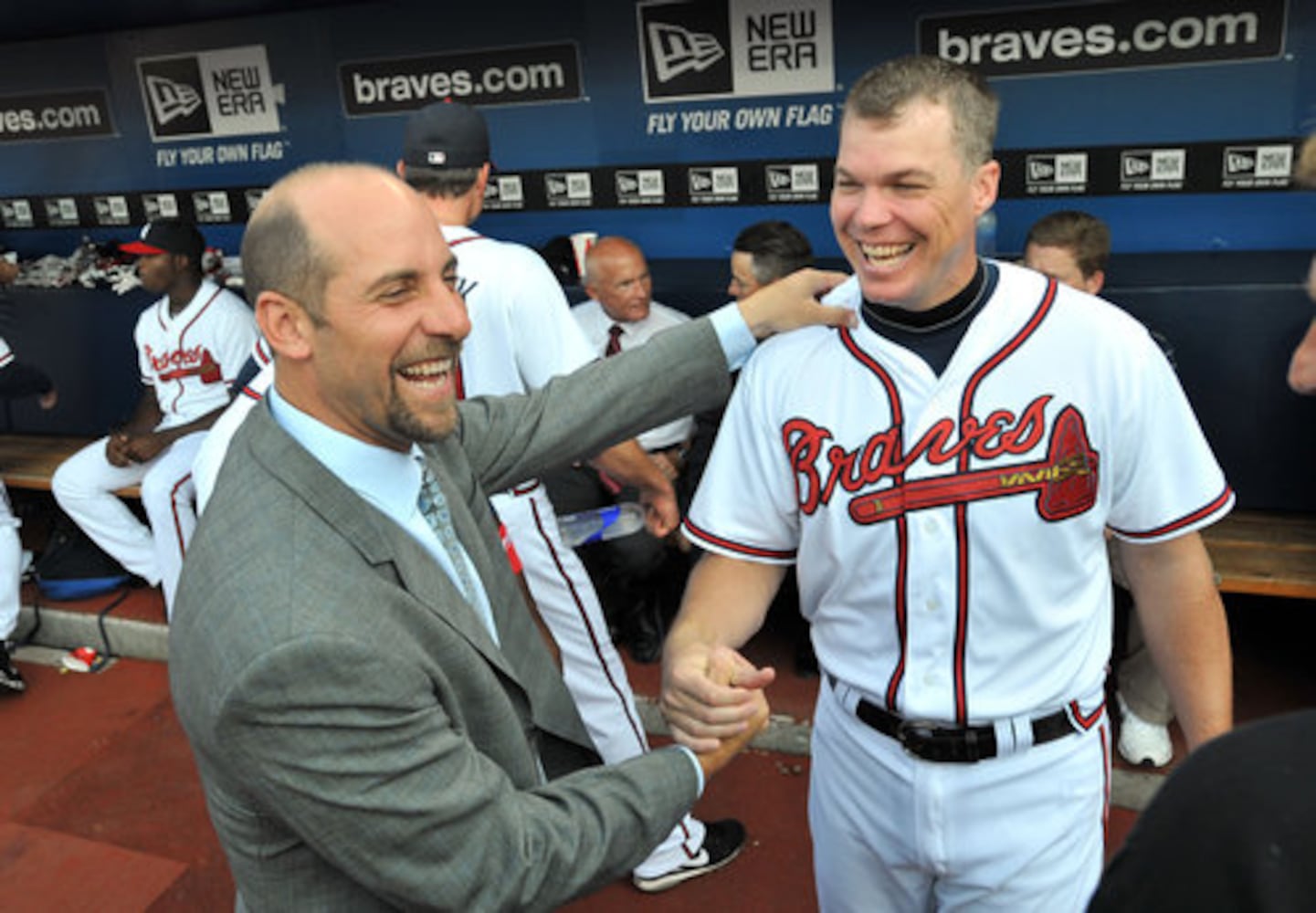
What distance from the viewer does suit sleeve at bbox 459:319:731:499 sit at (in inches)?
74.0

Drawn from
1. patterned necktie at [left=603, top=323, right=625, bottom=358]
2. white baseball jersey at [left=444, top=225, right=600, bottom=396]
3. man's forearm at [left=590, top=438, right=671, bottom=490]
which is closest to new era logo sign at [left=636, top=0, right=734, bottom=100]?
patterned necktie at [left=603, top=323, right=625, bottom=358]

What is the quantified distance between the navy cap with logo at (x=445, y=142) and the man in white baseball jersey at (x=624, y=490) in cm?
110

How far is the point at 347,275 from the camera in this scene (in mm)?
1348

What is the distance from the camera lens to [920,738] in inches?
65.9

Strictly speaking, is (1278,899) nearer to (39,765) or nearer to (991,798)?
(991,798)

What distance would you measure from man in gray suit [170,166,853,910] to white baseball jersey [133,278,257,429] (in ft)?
11.2

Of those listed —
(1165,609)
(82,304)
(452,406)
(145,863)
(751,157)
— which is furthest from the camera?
(82,304)

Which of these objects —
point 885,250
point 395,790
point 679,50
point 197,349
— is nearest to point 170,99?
point 197,349

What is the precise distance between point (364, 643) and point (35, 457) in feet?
16.3

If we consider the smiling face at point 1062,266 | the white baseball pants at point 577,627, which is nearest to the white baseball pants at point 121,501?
the white baseball pants at point 577,627

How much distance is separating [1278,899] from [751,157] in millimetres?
3923

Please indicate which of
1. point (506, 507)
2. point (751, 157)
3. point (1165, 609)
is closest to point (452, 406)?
point (1165, 609)

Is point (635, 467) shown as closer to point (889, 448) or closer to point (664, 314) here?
point (889, 448)

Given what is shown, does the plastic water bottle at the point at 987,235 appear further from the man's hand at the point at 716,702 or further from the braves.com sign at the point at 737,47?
the man's hand at the point at 716,702
